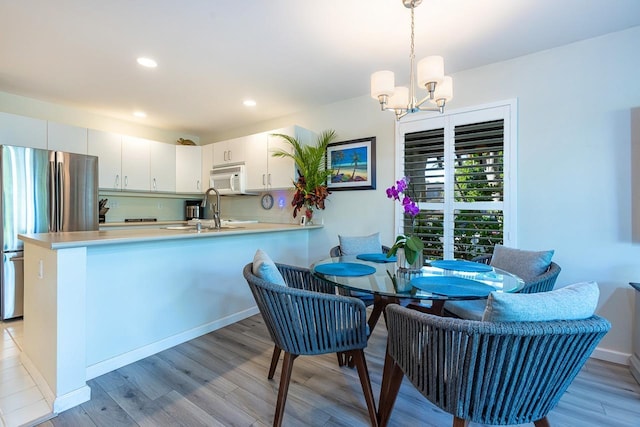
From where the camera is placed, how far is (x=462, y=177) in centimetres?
282

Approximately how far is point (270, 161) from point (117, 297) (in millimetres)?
2350

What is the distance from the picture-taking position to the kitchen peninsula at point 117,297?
5.50ft

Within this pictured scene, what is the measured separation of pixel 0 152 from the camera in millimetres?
2832

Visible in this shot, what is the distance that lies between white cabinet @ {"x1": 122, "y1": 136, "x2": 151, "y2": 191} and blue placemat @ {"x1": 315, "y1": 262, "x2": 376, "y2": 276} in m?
3.51

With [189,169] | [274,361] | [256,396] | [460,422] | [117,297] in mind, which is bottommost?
[256,396]

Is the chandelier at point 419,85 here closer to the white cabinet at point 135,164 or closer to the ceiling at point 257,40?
the ceiling at point 257,40

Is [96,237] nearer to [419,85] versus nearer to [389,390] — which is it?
[389,390]

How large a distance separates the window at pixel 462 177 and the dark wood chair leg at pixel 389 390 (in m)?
1.67

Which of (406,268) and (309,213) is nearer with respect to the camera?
(406,268)

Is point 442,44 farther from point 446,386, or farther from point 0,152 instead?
point 0,152

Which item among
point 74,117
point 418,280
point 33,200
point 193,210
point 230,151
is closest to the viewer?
→ point 418,280

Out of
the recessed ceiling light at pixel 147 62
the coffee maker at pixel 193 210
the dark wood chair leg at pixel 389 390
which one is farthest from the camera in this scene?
the coffee maker at pixel 193 210

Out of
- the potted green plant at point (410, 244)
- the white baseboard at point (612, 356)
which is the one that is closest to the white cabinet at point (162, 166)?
the potted green plant at point (410, 244)

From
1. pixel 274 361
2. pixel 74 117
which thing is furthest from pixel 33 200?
pixel 274 361
